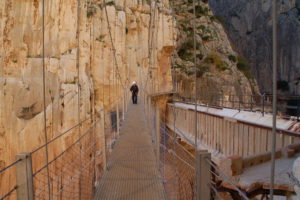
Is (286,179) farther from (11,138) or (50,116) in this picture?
(11,138)

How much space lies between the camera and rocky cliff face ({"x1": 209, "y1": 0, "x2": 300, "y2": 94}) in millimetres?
22422

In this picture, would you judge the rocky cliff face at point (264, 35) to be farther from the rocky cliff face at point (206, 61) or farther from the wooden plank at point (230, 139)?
the wooden plank at point (230, 139)

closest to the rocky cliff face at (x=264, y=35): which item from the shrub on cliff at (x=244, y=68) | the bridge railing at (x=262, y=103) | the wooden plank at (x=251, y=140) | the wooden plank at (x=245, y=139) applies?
the shrub on cliff at (x=244, y=68)

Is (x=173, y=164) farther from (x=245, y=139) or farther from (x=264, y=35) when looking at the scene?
(x=264, y=35)

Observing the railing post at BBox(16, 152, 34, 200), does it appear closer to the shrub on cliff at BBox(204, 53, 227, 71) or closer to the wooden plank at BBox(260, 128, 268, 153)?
the wooden plank at BBox(260, 128, 268, 153)

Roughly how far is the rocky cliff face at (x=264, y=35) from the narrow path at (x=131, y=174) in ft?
74.7

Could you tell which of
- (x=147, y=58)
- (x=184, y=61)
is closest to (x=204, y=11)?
(x=184, y=61)

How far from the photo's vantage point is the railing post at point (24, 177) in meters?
1.17

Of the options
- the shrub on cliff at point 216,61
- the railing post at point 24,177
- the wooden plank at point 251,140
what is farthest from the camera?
the shrub on cliff at point 216,61

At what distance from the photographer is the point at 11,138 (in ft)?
33.1

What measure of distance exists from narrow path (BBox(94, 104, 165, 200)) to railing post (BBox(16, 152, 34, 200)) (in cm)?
110

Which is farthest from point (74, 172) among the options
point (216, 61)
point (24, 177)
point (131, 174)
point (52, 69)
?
point (216, 61)

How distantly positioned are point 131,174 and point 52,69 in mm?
9133

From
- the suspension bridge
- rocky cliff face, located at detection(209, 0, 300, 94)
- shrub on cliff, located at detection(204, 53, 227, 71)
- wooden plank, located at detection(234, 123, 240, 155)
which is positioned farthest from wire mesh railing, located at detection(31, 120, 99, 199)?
rocky cliff face, located at detection(209, 0, 300, 94)
